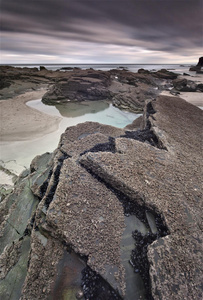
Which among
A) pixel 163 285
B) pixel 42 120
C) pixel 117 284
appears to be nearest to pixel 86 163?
pixel 117 284

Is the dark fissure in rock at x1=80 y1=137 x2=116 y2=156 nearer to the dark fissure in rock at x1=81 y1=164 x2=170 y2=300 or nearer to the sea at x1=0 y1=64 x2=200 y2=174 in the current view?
the dark fissure in rock at x1=81 y1=164 x2=170 y2=300

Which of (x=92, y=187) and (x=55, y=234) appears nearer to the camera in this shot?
(x=55, y=234)

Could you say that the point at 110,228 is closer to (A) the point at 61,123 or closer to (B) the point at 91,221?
(B) the point at 91,221

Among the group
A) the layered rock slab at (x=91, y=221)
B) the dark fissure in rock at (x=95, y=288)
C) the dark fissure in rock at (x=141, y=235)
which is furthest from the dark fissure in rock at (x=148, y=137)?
the dark fissure in rock at (x=95, y=288)

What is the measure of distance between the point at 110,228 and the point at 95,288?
0.58 meters

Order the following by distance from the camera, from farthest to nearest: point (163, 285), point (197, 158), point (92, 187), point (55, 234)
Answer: point (197, 158), point (92, 187), point (55, 234), point (163, 285)

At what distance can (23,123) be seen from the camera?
1038 cm

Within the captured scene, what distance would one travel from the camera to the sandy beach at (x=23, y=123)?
28.9 ft

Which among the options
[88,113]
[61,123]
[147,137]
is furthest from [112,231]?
[88,113]

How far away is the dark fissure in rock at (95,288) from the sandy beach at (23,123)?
7676 millimetres

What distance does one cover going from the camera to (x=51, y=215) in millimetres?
2086

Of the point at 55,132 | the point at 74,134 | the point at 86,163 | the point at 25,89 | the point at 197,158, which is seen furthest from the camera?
the point at 25,89

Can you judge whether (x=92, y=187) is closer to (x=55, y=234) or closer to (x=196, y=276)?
(x=55, y=234)

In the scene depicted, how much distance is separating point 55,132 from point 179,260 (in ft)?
28.1
